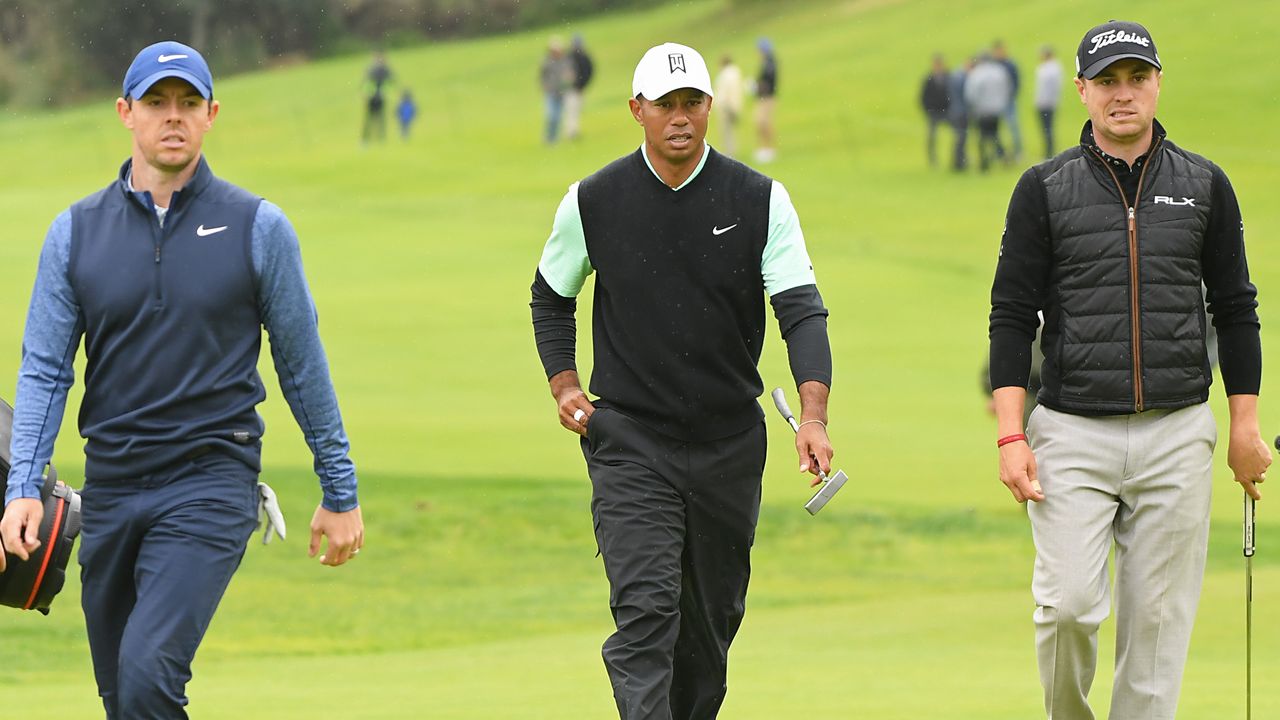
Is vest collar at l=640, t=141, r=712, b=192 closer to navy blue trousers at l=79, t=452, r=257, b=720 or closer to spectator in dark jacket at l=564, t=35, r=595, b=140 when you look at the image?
navy blue trousers at l=79, t=452, r=257, b=720

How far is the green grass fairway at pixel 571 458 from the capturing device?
9312 millimetres

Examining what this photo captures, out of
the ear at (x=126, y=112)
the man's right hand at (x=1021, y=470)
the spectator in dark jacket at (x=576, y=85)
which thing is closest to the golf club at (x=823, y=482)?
the man's right hand at (x=1021, y=470)

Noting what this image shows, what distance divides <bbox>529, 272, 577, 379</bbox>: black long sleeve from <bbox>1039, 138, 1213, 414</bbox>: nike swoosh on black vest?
157 cm

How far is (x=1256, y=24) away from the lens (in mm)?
54719

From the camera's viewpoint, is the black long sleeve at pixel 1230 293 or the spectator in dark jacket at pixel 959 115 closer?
the black long sleeve at pixel 1230 293

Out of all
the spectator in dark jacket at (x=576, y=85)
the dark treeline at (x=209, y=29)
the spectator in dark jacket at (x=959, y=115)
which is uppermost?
the dark treeline at (x=209, y=29)

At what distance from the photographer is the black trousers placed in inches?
253

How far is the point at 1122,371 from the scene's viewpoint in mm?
6344

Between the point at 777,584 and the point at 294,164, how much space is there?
32450mm

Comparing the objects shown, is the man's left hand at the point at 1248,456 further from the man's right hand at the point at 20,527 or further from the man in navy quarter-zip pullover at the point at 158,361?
the man's right hand at the point at 20,527

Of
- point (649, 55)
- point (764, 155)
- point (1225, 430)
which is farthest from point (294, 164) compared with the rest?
point (649, 55)

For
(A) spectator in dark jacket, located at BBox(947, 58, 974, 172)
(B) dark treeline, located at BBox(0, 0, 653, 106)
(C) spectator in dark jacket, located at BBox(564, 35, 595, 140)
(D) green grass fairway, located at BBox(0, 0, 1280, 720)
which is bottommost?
(D) green grass fairway, located at BBox(0, 0, 1280, 720)

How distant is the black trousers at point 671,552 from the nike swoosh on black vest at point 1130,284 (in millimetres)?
1073

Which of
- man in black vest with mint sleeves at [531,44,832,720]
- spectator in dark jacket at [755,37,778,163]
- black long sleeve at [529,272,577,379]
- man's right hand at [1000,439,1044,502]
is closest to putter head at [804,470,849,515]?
man in black vest with mint sleeves at [531,44,832,720]
